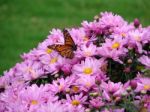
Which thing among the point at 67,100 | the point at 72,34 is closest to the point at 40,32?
the point at 72,34

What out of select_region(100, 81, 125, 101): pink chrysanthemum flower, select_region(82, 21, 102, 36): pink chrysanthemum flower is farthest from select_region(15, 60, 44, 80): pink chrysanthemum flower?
select_region(100, 81, 125, 101): pink chrysanthemum flower

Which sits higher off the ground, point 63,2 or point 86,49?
point 63,2

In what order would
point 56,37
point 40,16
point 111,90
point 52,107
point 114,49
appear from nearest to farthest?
1. point 52,107
2. point 111,90
3. point 114,49
4. point 56,37
5. point 40,16

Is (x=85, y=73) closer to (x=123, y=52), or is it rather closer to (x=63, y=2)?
(x=123, y=52)

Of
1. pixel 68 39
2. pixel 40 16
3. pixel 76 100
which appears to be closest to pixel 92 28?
pixel 68 39

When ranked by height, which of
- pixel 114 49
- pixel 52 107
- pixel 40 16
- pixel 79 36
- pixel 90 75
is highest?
pixel 40 16

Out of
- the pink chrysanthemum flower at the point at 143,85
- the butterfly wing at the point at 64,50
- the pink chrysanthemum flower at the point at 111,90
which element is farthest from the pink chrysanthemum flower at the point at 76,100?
the butterfly wing at the point at 64,50

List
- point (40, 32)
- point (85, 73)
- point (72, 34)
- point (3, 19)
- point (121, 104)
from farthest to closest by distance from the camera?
1. point (3, 19)
2. point (40, 32)
3. point (72, 34)
4. point (85, 73)
5. point (121, 104)

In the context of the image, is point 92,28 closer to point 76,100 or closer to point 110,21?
point 110,21
